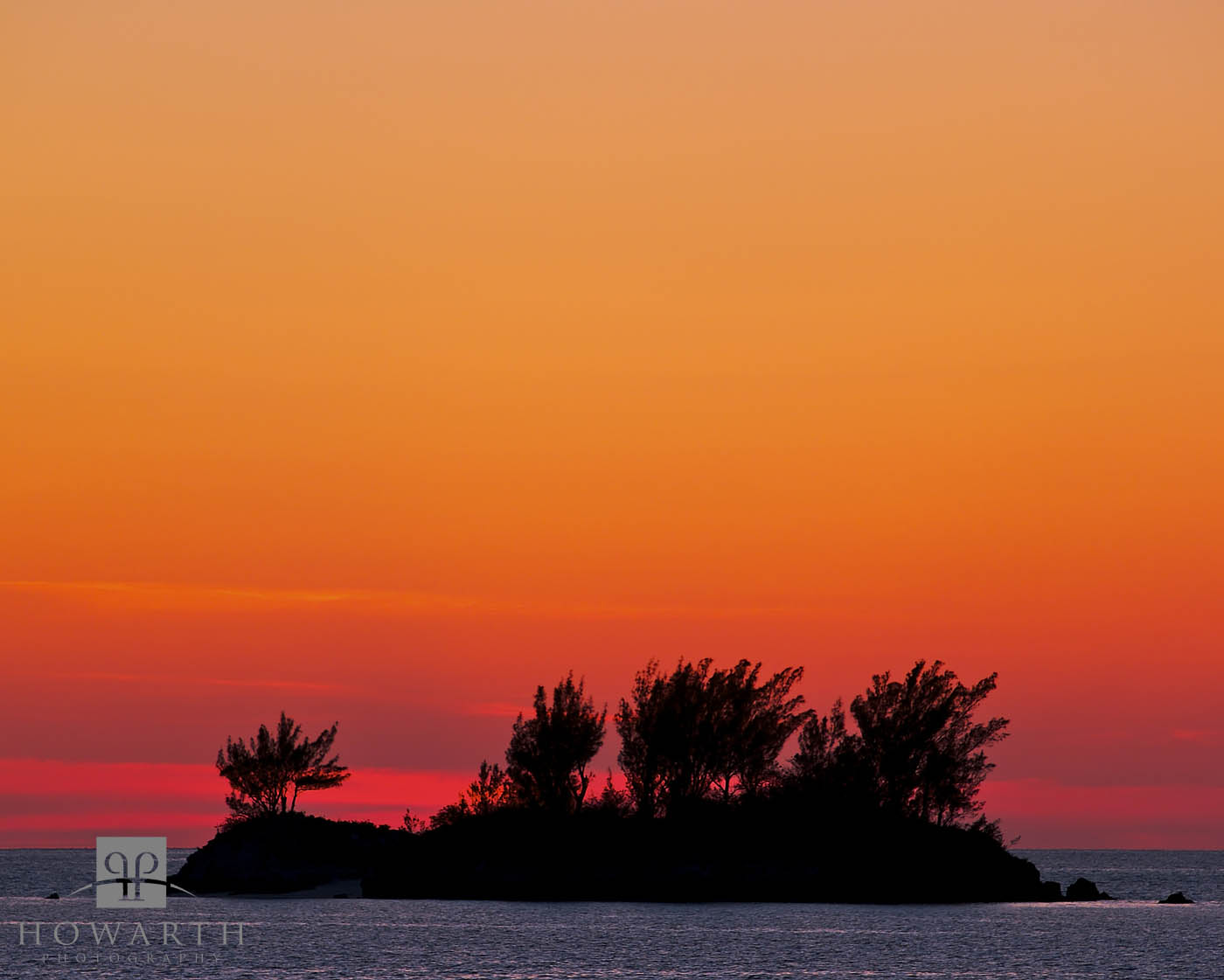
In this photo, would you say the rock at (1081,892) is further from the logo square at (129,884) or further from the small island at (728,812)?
the logo square at (129,884)

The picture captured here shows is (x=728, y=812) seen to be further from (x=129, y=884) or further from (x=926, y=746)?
(x=129, y=884)

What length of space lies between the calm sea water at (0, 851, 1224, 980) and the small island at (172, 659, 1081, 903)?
10.2 ft

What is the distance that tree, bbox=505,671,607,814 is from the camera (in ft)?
419

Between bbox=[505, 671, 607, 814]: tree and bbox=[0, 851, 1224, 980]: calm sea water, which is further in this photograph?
bbox=[505, 671, 607, 814]: tree

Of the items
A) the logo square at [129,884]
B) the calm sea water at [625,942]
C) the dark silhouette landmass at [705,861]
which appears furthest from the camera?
the logo square at [129,884]

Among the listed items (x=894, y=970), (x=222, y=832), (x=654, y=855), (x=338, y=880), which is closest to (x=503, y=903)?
(x=654, y=855)

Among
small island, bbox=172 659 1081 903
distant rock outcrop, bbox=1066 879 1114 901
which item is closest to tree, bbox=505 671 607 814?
small island, bbox=172 659 1081 903

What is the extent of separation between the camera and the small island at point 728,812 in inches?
4705

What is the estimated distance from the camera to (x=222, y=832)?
138000mm

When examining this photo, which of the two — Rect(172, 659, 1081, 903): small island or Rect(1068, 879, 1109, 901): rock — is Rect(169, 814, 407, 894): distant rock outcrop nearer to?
Rect(172, 659, 1081, 903): small island

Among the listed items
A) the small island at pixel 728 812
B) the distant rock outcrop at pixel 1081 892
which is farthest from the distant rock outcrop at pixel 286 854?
the distant rock outcrop at pixel 1081 892

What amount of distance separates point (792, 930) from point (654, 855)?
83.9 ft

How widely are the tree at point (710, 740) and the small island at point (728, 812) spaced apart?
9 centimetres

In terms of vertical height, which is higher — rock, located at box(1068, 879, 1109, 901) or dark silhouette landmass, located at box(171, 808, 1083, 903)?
dark silhouette landmass, located at box(171, 808, 1083, 903)
